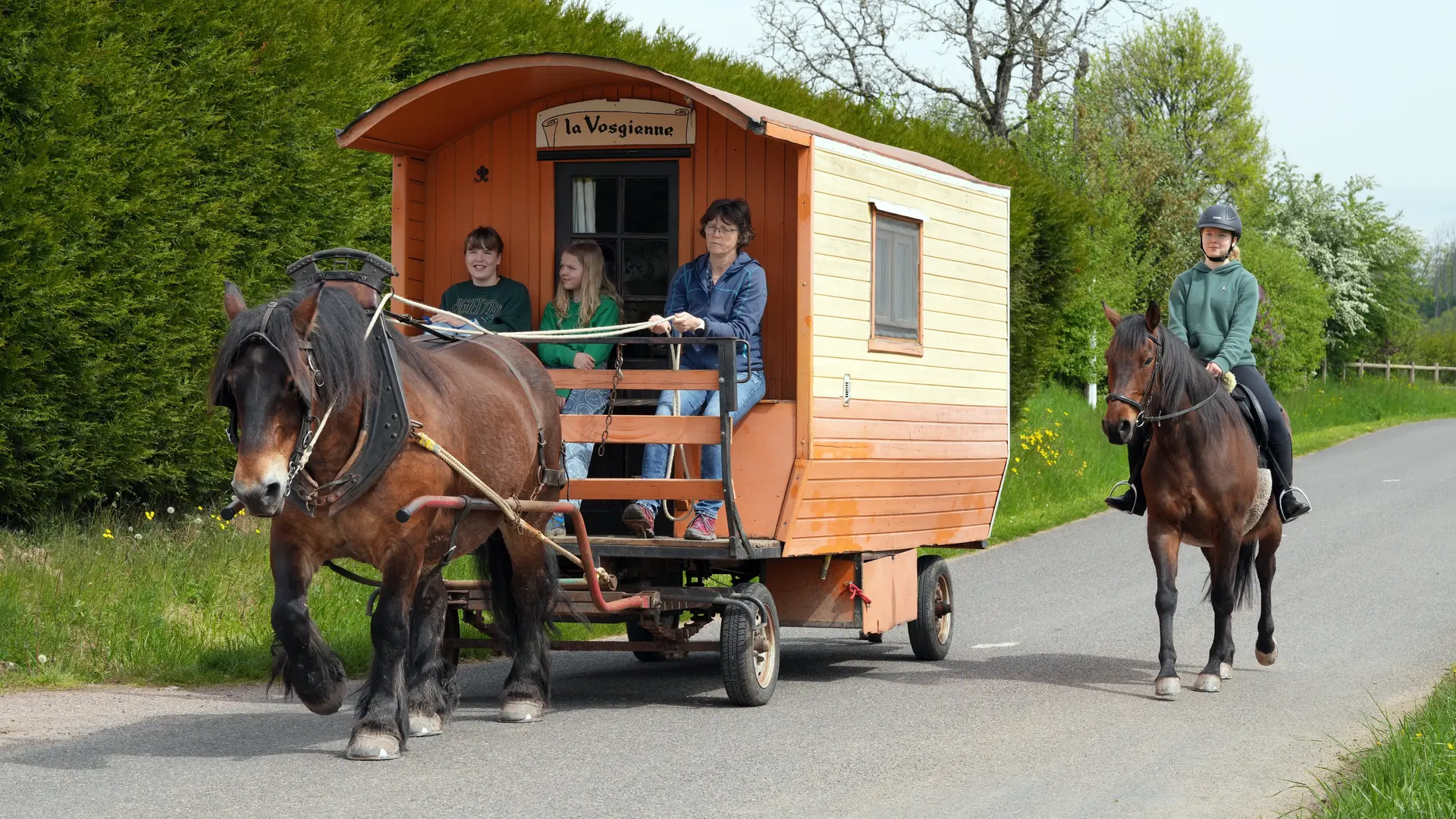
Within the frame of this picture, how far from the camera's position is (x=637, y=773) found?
5.99 meters

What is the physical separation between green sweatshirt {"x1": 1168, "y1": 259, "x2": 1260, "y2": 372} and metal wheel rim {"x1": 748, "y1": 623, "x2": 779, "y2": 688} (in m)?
3.06

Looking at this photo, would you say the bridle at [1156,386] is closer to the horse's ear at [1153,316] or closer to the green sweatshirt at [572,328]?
the horse's ear at [1153,316]

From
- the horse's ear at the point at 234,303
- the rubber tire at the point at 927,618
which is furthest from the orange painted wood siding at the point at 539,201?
the horse's ear at the point at 234,303

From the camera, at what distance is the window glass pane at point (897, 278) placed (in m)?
8.62

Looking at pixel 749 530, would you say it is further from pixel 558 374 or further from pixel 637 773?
pixel 637 773

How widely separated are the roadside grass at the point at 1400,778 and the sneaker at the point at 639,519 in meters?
3.30

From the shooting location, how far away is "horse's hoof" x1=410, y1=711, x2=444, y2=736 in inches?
266

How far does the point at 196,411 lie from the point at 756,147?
4035 mm

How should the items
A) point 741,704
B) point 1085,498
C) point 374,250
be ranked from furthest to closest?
point 1085,498, point 374,250, point 741,704

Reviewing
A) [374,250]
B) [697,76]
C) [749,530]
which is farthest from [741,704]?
[697,76]

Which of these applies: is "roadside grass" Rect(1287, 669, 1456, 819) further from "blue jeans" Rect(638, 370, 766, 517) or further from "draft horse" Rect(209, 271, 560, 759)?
"draft horse" Rect(209, 271, 560, 759)

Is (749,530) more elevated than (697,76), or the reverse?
(697,76)

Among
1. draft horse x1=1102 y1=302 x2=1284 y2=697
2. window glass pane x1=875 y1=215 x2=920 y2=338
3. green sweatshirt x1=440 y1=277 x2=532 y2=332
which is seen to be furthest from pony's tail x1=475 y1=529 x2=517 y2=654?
draft horse x1=1102 y1=302 x2=1284 y2=697

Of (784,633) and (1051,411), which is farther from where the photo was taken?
(1051,411)
